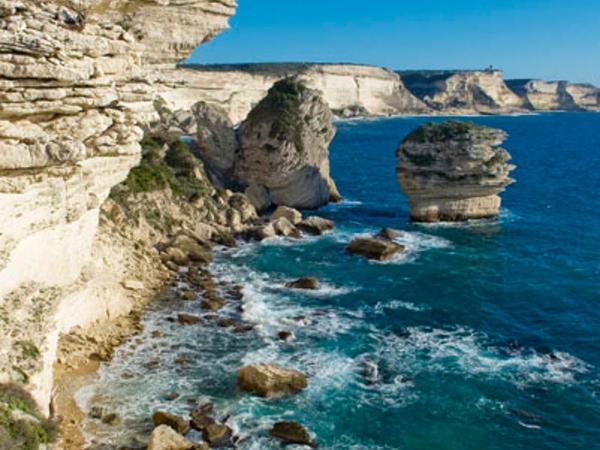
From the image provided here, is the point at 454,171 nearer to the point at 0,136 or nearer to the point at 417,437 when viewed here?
the point at 417,437

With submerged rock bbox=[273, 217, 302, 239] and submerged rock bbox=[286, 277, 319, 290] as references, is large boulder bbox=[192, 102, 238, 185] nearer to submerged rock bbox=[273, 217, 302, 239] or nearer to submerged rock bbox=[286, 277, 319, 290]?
submerged rock bbox=[273, 217, 302, 239]

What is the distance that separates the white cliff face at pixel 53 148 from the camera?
54.2 feet

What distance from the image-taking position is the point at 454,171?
46906 mm

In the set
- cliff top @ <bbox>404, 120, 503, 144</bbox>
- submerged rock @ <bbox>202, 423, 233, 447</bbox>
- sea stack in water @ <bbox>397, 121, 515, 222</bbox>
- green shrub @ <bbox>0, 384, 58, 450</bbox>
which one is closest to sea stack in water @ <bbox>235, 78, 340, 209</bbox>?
sea stack in water @ <bbox>397, 121, 515, 222</bbox>

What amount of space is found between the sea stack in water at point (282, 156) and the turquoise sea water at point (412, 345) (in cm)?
811

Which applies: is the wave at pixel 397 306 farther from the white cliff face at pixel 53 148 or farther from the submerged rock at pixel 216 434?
the white cliff face at pixel 53 148

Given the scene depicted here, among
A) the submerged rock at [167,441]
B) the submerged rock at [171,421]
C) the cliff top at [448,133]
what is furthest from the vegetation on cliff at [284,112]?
the submerged rock at [167,441]

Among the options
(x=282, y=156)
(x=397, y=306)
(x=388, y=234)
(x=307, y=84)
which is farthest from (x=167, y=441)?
(x=307, y=84)

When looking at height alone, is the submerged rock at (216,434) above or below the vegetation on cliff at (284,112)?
below

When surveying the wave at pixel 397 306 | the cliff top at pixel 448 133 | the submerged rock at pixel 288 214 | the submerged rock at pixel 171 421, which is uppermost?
the cliff top at pixel 448 133

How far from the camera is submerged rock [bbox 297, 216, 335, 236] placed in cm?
4559

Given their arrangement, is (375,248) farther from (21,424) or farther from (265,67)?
(265,67)

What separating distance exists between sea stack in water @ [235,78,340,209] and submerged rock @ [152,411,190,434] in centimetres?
3318

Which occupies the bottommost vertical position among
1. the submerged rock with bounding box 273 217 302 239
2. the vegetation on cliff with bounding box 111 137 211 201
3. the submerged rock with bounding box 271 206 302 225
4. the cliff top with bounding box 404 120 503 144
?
the submerged rock with bounding box 273 217 302 239
